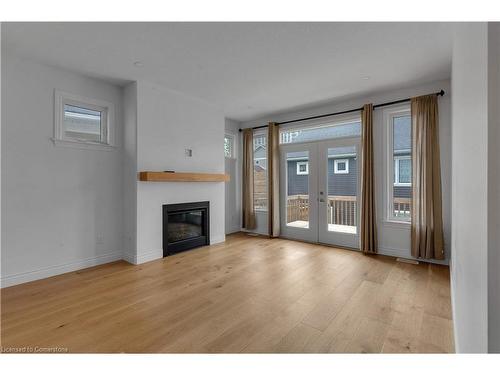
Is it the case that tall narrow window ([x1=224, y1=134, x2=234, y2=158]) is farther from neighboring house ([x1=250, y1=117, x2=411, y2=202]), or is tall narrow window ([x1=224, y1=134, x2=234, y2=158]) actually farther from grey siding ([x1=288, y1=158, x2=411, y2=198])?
grey siding ([x1=288, y1=158, x2=411, y2=198])

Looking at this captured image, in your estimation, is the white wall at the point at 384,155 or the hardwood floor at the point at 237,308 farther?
the white wall at the point at 384,155

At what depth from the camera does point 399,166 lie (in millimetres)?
4113

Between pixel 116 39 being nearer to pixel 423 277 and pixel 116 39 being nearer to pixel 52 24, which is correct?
pixel 52 24

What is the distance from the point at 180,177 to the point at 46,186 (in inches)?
68.6

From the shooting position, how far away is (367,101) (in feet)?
14.2

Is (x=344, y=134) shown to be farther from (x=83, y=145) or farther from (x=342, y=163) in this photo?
(x=83, y=145)

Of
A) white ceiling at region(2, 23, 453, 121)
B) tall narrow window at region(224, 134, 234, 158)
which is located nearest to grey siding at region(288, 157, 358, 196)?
white ceiling at region(2, 23, 453, 121)

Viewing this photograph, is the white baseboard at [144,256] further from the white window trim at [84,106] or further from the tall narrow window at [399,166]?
the tall narrow window at [399,166]

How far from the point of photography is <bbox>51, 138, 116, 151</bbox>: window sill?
331 centimetres

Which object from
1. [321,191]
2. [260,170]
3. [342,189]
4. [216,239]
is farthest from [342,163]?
[216,239]

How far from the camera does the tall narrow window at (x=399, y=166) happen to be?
13.2 ft

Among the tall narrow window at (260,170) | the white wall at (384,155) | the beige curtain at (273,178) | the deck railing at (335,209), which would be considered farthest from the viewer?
the tall narrow window at (260,170)

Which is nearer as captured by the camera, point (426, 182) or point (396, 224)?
point (426, 182)

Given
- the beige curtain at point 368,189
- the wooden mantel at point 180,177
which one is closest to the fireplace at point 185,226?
the wooden mantel at point 180,177
